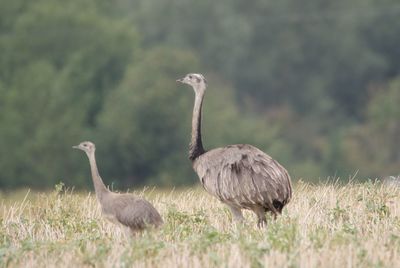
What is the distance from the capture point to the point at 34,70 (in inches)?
2206

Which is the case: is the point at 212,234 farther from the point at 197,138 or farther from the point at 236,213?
the point at 197,138

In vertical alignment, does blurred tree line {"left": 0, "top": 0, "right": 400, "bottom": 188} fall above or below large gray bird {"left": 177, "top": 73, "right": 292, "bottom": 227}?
above

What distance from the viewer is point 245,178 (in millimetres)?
13836

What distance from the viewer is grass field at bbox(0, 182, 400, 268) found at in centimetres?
1176

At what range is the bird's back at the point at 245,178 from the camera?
13.7 meters

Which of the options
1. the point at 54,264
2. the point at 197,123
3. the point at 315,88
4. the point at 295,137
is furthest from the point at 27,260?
the point at 315,88

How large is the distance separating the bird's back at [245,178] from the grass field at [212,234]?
23 centimetres

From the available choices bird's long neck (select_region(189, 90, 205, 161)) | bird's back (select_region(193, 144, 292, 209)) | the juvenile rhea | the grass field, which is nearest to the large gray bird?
bird's back (select_region(193, 144, 292, 209))

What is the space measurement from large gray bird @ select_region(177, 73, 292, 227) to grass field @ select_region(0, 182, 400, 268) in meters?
0.18

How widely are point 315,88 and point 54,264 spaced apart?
5463cm

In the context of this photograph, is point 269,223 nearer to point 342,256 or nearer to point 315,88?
point 342,256

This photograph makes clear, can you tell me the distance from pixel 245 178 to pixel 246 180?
3 cm

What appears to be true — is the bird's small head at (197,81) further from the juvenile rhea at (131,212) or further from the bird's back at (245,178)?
the juvenile rhea at (131,212)

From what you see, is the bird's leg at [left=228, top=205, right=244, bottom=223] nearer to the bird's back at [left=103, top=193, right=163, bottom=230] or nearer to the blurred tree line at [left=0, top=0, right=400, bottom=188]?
the bird's back at [left=103, top=193, right=163, bottom=230]
